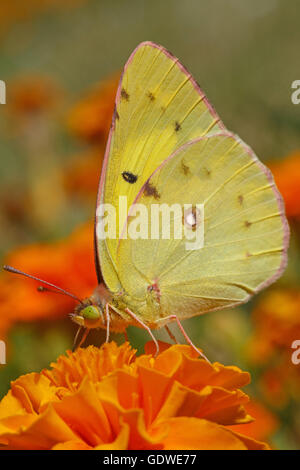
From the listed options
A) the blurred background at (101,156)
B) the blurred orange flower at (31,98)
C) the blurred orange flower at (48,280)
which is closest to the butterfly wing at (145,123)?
the blurred background at (101,156)

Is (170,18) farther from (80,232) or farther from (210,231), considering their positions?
(210,231)

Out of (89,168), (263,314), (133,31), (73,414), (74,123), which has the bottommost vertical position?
(73,414)

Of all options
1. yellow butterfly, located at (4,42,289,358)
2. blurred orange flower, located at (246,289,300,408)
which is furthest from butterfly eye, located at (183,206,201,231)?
blurred orange flower, located at (246,289,300,408)

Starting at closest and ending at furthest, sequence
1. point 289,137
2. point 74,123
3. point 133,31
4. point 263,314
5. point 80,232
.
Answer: point 263,314
point 80,232
point 289,137
point 74,123
point 133,31

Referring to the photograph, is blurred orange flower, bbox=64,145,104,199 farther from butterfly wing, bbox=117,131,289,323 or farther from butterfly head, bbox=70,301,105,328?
butterfly head, bbox=70,301,105,328

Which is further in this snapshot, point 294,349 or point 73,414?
point 294,349

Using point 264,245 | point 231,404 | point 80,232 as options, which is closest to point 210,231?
point 264,245

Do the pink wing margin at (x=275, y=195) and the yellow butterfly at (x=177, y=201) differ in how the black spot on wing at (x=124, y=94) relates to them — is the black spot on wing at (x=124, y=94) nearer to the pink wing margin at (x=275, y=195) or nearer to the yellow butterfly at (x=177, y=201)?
the yellow butterfly at (x=177, y=201)

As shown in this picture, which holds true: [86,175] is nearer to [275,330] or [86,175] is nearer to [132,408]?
[275,330]
